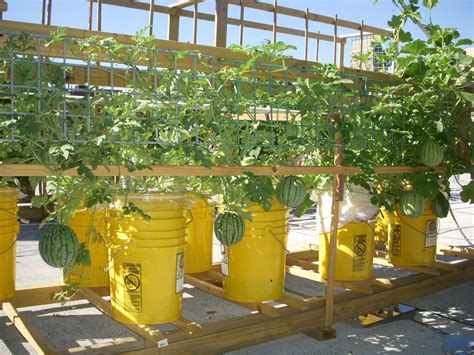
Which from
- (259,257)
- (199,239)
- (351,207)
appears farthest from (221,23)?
(259,257)

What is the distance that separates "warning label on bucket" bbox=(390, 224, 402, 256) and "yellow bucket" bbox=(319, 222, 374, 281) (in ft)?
1.78

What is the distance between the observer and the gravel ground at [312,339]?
3043mm

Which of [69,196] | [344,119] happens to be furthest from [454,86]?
[69,196]

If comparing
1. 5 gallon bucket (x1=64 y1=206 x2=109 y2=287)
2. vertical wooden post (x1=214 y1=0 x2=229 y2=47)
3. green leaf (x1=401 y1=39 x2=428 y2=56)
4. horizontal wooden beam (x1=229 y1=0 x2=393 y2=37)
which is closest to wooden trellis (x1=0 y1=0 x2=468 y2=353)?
5 gallon bucket (x1=64 y1=206 x2=109 y2=287)

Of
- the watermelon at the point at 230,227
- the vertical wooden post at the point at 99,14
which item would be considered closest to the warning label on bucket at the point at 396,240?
the watermelon at the point at 230,227

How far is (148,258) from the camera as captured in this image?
2.84 meters

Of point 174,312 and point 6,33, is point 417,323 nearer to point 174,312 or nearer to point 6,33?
point 174,312

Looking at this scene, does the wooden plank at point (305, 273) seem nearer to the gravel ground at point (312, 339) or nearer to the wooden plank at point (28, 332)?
the gravel ground at point (312, 339)

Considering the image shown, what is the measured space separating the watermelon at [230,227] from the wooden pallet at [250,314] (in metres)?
0.42

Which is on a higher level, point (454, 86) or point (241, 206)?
point (454, 86)

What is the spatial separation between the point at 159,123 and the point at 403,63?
2.00 meters

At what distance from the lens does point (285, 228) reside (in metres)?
3.40

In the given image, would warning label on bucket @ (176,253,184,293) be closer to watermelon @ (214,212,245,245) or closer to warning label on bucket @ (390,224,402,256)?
watermelon @ (214,212,245,245)

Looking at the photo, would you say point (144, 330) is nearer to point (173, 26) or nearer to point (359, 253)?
point (359, 253)
